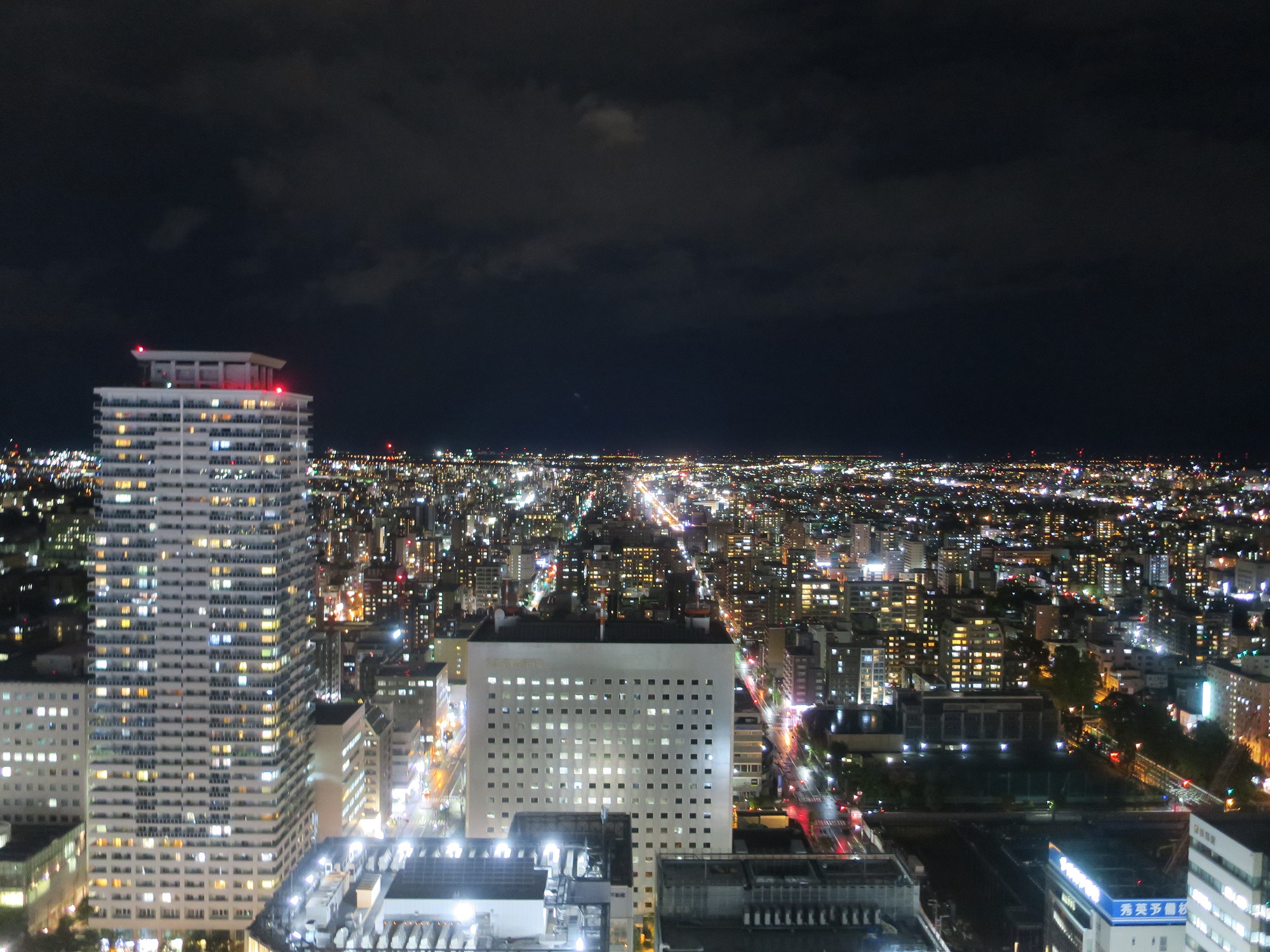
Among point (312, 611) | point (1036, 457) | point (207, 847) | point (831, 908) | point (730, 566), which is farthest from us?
point (1036, 457)

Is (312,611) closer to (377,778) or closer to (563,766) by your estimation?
(377,778)

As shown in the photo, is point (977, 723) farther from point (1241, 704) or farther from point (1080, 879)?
Result: point (1080, 879)

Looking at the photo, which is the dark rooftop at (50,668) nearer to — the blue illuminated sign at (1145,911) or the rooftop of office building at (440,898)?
the rooftop of office building at (440,898)

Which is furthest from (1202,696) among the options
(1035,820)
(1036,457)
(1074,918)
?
(1036,457)

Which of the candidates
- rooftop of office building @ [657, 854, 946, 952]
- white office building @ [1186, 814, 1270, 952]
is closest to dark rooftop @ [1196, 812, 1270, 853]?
white office building @ [1186, 814, 1270, 952]

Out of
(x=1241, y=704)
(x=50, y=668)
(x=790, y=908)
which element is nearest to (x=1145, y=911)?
(x=790, y=908)
